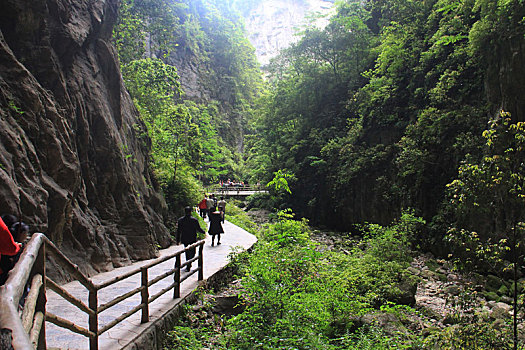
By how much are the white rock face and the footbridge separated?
90110 millimetres

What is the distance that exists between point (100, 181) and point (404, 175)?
13099 millimetres

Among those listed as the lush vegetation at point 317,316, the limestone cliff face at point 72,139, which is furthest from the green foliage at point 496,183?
the limestone cliff face at point 72,139

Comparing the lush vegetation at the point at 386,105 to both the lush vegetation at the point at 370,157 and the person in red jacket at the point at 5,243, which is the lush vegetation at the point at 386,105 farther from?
the person in red jacket at the point at 5,243

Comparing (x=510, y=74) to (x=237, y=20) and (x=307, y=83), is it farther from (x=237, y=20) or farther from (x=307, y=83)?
(x=237, y=20)

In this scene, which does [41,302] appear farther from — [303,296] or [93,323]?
[303,296]

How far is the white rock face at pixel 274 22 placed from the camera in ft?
307

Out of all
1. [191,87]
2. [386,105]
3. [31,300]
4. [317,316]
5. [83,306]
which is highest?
[191,87]

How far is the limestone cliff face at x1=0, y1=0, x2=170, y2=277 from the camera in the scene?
6.75 metres

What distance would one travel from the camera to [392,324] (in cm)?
750

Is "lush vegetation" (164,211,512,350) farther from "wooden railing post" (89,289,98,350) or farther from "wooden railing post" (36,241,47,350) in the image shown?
"wooden railing post" (36,241,47,350)

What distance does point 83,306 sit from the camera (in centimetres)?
395

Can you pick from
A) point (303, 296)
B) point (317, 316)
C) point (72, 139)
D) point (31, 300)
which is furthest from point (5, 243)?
point (72, 139)


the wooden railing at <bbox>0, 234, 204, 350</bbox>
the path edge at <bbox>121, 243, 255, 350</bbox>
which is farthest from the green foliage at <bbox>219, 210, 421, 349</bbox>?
the wooden railing at <bbox>0, 234, 204, 350</bbox>

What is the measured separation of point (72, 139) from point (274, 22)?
9850 cm
